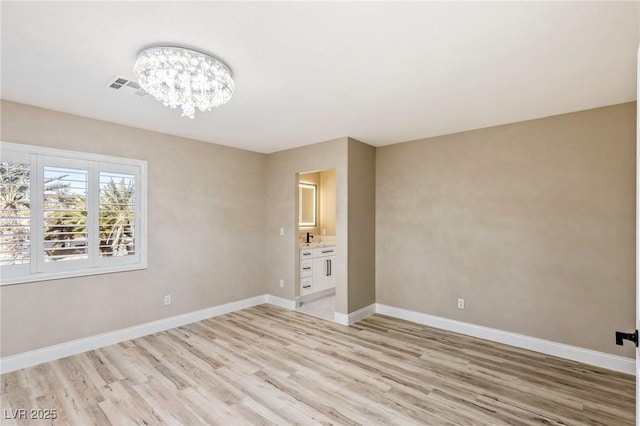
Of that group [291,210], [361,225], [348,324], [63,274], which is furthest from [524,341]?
[63,274]

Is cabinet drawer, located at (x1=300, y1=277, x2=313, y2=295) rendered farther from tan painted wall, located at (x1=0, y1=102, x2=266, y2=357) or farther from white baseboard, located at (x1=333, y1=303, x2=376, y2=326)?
white baseboard, located at (x1=333, y1=303, x2=376, y2=326)

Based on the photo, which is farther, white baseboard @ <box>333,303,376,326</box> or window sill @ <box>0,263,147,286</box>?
white baseboard @ <box>333,303,376,326</box>

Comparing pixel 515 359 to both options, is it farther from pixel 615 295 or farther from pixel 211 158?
pixel 211 158

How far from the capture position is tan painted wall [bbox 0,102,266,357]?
291 centimetres

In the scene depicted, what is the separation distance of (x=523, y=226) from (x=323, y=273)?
311 centimetres

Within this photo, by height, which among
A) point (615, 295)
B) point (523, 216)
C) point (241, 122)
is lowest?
point (615, 295)

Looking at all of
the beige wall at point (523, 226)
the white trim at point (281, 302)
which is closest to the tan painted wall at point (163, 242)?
the white trim at point (281, 302)

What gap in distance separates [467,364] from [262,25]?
129 inches

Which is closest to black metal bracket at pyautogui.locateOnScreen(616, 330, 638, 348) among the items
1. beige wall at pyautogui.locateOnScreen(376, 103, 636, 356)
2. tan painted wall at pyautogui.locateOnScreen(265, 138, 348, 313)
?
beige wall at pyautogui.locateOnScreen(376, 103, 636, 356)

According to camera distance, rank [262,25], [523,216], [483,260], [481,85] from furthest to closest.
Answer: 1. [483,260]
2. [523,216]
3. [481,85]
4. [262,25]

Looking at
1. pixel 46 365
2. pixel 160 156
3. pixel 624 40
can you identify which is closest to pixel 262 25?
pixel 624 40

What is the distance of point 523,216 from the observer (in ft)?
10.9

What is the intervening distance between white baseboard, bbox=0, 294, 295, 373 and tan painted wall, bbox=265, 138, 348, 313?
43 centimetres

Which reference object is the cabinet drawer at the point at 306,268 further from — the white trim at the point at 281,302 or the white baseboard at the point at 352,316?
the white baseboard at the point at 352,316
